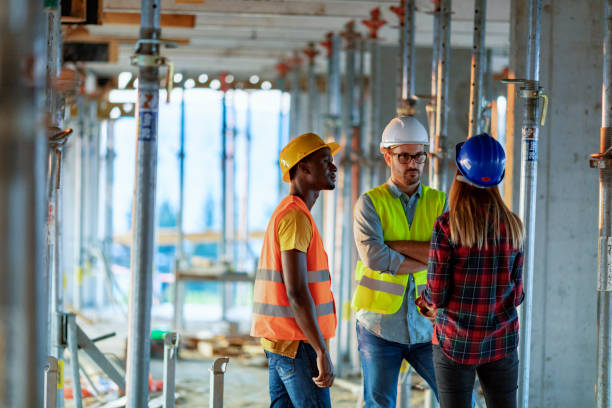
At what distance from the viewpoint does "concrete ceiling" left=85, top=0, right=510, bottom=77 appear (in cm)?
916

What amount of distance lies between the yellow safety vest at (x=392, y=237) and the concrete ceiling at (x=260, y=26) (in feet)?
8.73

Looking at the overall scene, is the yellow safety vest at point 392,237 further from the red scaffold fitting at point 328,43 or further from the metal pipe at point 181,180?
the metal pipe at point 181,180

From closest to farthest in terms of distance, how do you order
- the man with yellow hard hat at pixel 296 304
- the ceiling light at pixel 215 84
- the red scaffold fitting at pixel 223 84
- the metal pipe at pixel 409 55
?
the man with yellow hard hat at pixel 296 304, the metal pipe at pixel 409 55, the ceiling light at pixel 215 84, the red scaffold fitting at pixel 223 84

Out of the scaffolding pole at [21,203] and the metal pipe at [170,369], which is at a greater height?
the scaffolding pole at [21,203]

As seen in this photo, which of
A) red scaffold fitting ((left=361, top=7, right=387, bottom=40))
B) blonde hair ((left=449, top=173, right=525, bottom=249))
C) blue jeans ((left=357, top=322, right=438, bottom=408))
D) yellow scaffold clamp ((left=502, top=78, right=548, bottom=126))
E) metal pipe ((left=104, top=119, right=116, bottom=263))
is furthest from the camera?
metal pipe ((left=104, top=119, right=116, bottom=263))

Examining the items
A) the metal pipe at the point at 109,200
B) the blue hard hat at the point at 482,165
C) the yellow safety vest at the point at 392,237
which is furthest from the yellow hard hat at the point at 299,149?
the metal pipe at the point at 109,200

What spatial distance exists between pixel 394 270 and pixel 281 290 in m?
0.76

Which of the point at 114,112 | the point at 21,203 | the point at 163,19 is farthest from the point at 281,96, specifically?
the point at 21,203

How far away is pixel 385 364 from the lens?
4.36m

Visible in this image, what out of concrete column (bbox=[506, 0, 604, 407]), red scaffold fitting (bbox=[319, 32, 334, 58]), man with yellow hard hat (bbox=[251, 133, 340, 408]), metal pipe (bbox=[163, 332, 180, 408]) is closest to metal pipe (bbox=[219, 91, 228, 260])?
red scaffold fitting (bbox=[319, 32, 334, 58])

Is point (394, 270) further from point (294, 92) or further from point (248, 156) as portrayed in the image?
point (248, 156)

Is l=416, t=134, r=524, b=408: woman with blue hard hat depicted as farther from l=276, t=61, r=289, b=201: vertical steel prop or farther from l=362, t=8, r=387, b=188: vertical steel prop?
l=276, t=61, r=289, b=201: vertical steel prop

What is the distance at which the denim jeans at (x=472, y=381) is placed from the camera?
3.66 m

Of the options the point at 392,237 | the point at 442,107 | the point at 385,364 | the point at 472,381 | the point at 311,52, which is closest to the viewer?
the point at 472,381
